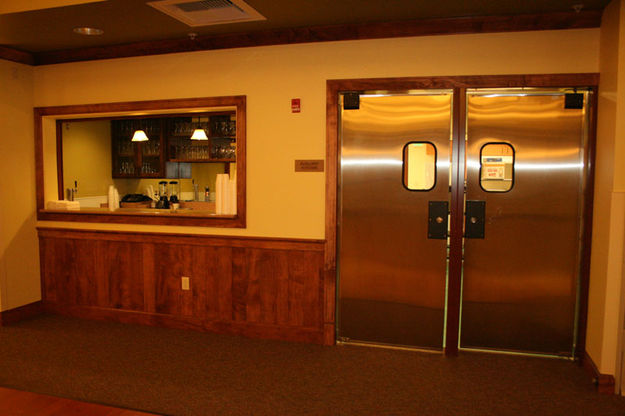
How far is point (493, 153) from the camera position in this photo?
3.71 m

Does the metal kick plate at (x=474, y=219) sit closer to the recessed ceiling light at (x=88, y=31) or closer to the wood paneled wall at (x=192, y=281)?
the wood paneled wall at (x=192, y=281)

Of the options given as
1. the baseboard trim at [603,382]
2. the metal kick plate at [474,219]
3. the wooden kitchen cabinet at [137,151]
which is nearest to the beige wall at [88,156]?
the wooden kitchen cabinet at [137,151]

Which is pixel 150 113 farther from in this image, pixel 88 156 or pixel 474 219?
pixel 474 219

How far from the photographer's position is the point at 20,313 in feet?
15.2

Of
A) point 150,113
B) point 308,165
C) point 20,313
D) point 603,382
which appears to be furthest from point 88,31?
point 603,382

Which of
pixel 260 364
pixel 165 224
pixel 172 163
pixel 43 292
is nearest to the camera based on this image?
pixel 260 364

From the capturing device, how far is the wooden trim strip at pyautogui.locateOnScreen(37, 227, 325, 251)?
4.01 metres

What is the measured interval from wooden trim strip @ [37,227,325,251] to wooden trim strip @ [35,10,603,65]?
1.87 meters

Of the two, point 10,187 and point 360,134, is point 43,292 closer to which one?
point 10,187

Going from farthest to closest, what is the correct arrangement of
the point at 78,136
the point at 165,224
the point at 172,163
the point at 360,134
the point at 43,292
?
the point at 172,163 → the point at 78,136 → the point at 43,292 → the point at 165,224 → the point at 360,134

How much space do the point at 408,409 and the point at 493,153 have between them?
2.24m

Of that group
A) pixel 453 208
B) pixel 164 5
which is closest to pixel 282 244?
pixel 453 208

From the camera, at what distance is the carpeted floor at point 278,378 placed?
2.93 meters

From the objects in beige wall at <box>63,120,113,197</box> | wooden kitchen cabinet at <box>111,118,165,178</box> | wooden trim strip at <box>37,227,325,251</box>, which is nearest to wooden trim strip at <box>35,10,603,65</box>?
wooden trim strip at <box>37,227,325,251</box>
